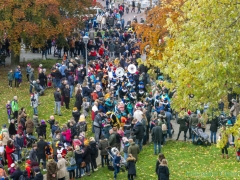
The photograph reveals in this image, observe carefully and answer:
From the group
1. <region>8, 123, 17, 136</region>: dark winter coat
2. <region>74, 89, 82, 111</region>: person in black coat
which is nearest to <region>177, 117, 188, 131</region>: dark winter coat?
<region>74, 89, 82, 111</region>: person in black coat

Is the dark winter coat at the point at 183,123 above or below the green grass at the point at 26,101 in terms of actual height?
below

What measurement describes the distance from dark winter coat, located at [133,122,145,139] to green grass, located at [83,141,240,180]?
36.6 inches

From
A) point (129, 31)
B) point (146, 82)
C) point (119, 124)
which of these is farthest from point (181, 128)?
point (129, 31)

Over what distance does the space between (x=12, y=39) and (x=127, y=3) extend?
1290 inches

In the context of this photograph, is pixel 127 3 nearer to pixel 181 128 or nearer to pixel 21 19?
pixel 21 19

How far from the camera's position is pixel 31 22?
41125mm

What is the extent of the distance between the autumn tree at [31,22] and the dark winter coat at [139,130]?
51.8 ft

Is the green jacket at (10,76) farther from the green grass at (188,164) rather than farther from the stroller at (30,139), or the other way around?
the green grass at (188,164)

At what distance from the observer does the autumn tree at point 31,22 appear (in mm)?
40219

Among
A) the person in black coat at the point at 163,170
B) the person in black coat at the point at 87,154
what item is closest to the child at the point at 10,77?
the person in black coat at the point at 87,154

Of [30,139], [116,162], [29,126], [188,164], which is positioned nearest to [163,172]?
[116,162]

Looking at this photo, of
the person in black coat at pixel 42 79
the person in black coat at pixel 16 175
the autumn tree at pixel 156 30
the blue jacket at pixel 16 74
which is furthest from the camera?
the autumn tree at pixel 156 30

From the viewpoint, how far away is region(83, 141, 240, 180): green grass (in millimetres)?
24391

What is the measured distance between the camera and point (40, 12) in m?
41.3
